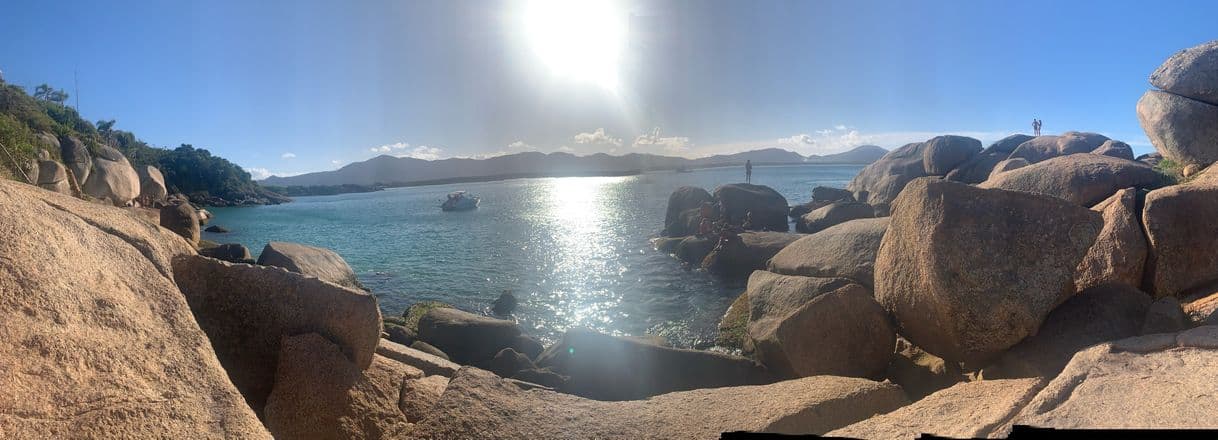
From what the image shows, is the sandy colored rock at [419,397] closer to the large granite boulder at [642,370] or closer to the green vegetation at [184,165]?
the large granite boulder at [642,370]

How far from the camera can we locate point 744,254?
2036cm

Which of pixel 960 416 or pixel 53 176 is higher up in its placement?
pixel 53 176

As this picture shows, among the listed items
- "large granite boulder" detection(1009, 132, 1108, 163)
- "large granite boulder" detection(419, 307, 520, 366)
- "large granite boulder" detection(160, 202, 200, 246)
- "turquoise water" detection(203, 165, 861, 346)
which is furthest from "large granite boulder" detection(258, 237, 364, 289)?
"large granite boulder" detection(1009, 132, 1108, 163)

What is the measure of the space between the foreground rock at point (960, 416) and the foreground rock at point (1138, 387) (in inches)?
5.7

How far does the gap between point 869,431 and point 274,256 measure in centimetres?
1365

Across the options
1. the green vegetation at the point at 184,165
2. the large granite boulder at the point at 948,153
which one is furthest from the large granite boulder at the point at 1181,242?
the green vegetation at the point at 184,165

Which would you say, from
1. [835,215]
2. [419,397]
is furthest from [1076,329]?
[835,215]

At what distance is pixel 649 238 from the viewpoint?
32031 mm

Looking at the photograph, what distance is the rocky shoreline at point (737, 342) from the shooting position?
3.25 m

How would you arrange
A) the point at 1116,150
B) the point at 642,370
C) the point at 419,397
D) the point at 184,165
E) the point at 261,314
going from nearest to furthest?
the point at 261,314 < the point at 419,397 < the point at 642,370 < the point at 1116,150 < the point at 184,165

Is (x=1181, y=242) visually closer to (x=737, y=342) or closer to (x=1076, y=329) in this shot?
(x=1076, y=329)

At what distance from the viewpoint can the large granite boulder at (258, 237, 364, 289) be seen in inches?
523

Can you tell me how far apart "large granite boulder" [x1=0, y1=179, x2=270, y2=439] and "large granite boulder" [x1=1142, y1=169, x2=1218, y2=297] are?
1068 cm

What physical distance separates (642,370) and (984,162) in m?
33.7
